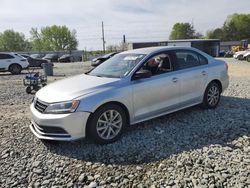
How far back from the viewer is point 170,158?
158 inches

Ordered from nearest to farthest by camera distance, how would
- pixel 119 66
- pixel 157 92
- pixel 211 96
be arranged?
pixel 157 92, pixel 119 66, pixel 211 96

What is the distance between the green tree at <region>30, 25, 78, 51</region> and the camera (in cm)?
9669

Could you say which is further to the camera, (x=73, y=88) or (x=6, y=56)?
(x=6, y=56)

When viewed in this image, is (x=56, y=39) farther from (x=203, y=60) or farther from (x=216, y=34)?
(x=203, y=60)

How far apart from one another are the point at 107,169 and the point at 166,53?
2.85m

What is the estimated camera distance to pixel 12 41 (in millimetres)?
91875

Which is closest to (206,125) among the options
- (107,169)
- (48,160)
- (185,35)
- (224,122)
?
(224,122)

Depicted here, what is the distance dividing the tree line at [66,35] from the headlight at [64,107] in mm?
90216

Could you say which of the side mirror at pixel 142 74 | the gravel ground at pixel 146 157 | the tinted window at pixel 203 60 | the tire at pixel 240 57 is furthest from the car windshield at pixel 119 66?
the tire at pixel 240 57

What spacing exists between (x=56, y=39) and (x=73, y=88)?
96930 mm

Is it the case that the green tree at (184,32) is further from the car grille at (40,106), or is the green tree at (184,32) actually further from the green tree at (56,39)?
the car grille at (40,106)

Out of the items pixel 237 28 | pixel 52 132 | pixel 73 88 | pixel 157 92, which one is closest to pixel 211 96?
pixel 157 92

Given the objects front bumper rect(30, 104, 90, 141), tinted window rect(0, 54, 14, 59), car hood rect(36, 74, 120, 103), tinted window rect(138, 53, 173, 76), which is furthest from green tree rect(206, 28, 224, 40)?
front bumper rect(30, 104, 90, 141)

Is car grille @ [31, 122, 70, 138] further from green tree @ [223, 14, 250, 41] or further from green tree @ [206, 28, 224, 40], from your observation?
green tree @ [206, 28, 224, 40]
